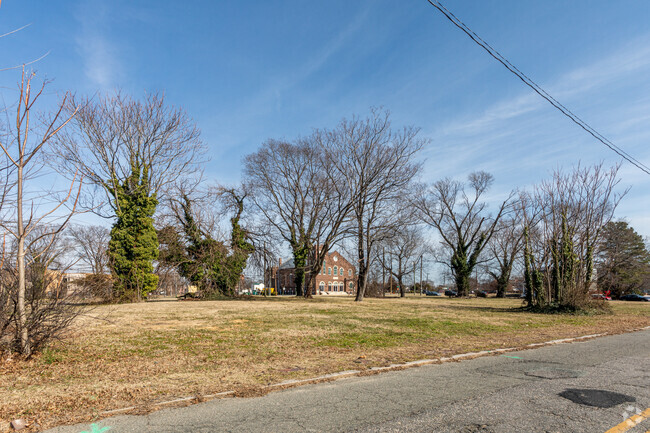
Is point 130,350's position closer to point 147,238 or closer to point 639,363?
point 639,363

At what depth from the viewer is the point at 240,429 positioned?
4.02 meters

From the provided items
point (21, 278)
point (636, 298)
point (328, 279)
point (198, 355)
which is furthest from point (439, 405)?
point (328, 279)

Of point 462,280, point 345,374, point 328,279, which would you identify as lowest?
point 328,279

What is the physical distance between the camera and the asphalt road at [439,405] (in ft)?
13.4

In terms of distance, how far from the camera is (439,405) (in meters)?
4.77

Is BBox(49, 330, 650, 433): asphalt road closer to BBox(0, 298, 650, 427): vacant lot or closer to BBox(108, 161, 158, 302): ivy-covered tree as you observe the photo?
BBox(0, 298, 650, 427): vacant lot

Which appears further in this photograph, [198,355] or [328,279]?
[328,279]

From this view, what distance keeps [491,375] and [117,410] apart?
5506mm

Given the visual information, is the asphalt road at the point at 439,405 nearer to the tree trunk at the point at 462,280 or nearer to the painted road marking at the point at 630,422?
the painted road marking at the point at 630,422

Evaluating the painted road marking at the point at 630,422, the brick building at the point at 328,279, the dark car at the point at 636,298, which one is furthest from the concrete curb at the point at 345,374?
the brick building at the point at 328,279

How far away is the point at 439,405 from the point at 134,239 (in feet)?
80.6

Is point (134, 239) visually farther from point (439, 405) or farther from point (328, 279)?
point (328, 279)

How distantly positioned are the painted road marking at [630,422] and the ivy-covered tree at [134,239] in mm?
25119

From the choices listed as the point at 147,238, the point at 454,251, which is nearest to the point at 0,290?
the point at 147,238
